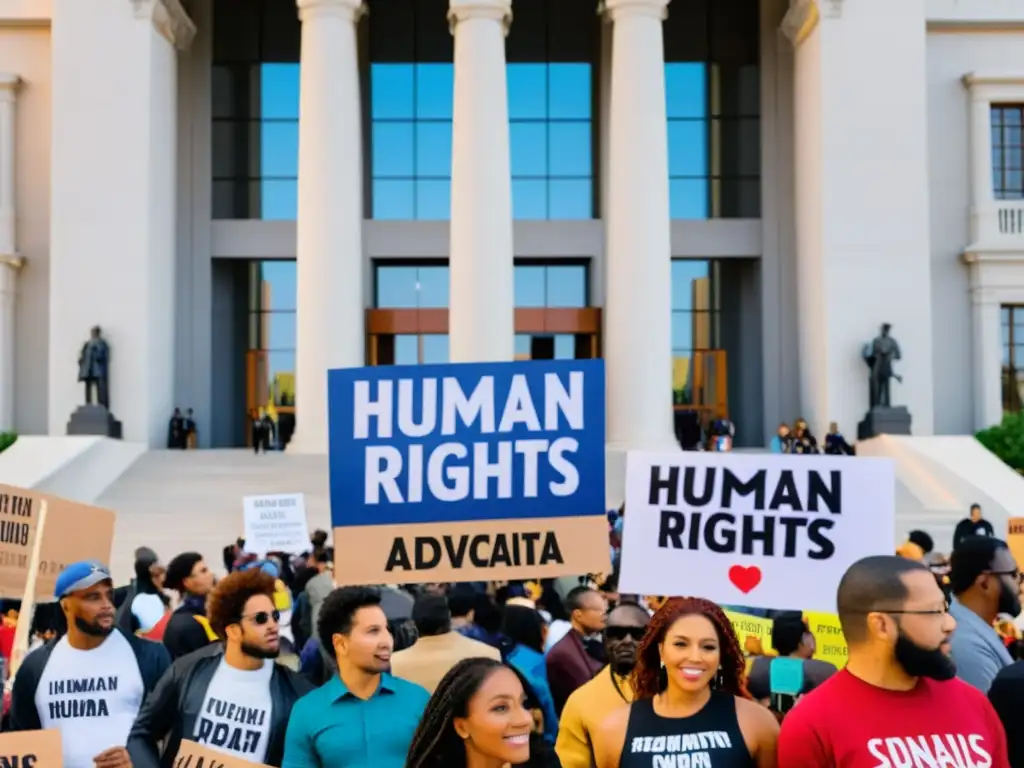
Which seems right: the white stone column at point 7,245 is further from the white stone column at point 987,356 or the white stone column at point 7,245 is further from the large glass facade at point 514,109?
the white stone column at point 987,356

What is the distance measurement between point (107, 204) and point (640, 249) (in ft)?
38.7

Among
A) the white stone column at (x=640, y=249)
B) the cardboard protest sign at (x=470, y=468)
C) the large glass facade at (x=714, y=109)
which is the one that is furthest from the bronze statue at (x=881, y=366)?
the cardboard protest sign at (x=470, y=468)

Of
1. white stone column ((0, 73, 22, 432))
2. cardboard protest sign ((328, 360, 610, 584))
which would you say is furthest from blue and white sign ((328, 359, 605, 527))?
white stone column ((0, 73, 22, 432))

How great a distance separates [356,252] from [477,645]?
89.6ft

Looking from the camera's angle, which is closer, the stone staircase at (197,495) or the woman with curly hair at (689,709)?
the woman with curly hair at (689,709)

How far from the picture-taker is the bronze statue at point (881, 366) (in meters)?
34.1

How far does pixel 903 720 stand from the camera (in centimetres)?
431

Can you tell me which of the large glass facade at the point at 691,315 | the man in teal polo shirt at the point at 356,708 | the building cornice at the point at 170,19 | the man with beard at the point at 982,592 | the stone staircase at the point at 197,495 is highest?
the building cornice at the point at 170,19

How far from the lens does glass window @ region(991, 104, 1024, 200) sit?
38.3 metres

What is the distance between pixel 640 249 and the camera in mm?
33594

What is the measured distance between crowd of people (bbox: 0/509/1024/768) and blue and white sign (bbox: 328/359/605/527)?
523 mm

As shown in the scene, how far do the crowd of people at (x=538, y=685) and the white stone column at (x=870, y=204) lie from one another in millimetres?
27613

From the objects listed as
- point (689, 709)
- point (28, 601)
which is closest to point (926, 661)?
point (689, 709)

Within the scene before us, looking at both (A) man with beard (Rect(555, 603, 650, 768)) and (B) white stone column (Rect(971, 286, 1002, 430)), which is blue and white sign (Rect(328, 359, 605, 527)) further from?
(B) white stone column (Rect(971, 286, 1002, 430))
